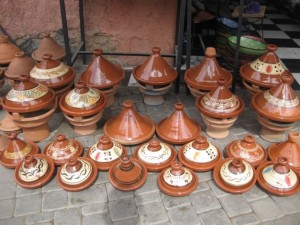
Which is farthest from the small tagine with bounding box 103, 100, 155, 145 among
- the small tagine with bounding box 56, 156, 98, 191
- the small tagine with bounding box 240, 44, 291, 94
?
the small tagine with bounding box 240, 44, 291, 94

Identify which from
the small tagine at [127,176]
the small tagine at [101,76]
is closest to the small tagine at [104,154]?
the small tagine at [127,176]

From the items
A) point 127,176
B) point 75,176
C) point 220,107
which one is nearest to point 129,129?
point 127,176

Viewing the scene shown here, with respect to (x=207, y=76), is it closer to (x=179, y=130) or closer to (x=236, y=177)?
(x=179, y=130)

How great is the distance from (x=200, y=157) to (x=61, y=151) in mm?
951

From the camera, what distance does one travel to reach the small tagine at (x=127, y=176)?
6.72 feet

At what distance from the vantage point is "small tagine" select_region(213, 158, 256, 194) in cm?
202

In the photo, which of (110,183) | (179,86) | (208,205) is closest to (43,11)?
(179,86)

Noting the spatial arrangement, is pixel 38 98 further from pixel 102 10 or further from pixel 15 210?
pixel 102 10

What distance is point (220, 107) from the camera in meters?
2.34

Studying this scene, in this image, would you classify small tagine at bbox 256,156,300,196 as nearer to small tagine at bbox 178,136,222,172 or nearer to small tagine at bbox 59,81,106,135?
small tagine at bbox 178,136,222,172

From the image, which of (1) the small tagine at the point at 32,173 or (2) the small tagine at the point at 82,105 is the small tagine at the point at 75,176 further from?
(2) the small tagine at the point at 82,105

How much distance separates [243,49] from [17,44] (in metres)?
2.31

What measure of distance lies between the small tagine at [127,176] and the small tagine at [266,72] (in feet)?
4.03

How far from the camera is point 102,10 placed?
3299mm
